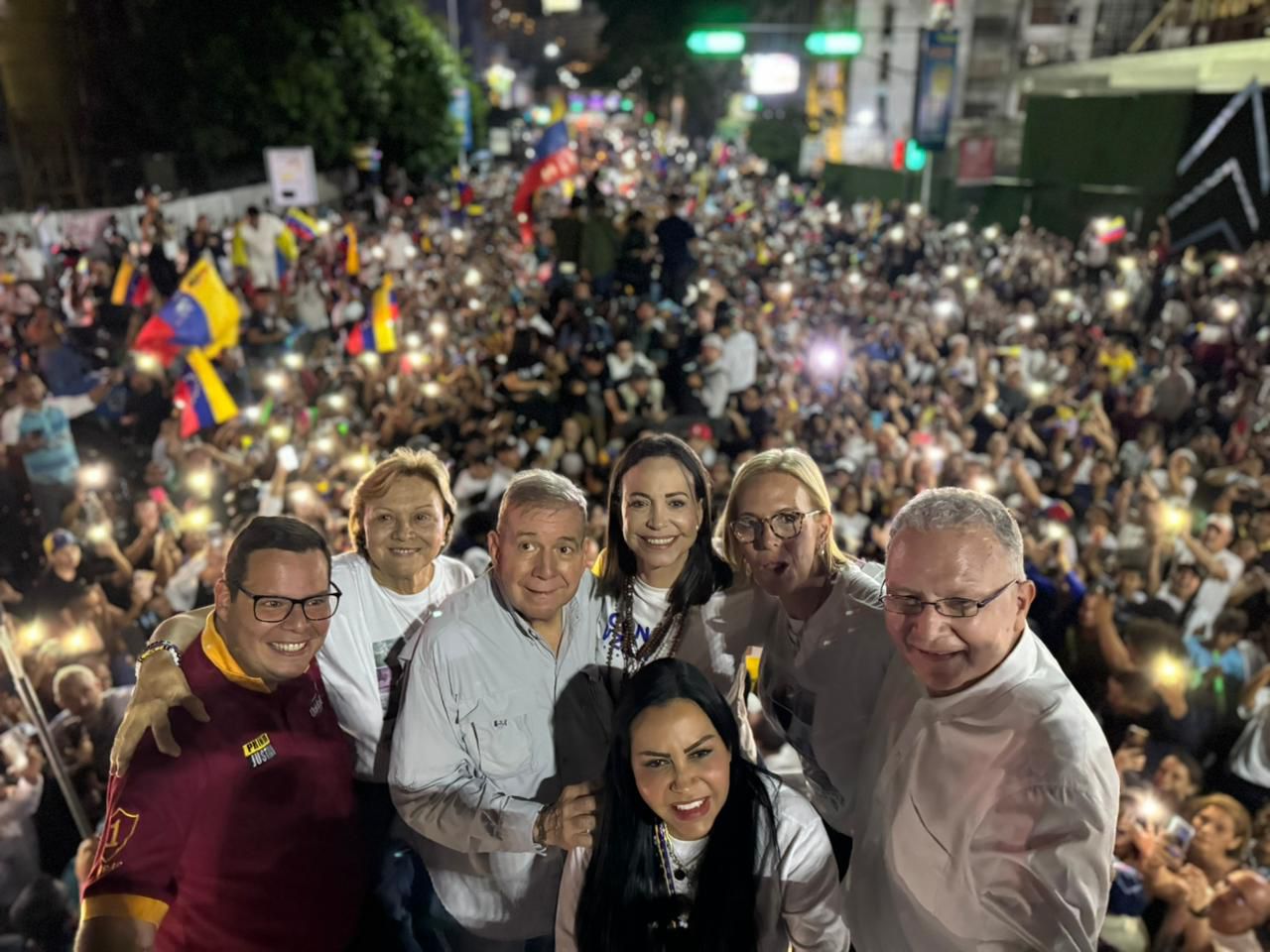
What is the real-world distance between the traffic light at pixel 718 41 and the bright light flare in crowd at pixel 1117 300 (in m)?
9.27

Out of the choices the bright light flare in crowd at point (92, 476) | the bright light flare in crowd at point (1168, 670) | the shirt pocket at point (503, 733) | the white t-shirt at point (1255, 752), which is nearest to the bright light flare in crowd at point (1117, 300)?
the bright light flare in crowd at point (1168, 670)

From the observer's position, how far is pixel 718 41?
18.4m

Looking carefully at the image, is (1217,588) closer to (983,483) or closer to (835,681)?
(983,483)

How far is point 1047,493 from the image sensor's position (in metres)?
8.34

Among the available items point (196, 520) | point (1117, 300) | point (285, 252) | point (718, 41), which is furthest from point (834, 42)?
point (196, 520)

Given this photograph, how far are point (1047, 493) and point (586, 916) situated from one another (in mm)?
7403

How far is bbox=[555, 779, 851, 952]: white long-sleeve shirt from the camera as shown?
7.33 feet

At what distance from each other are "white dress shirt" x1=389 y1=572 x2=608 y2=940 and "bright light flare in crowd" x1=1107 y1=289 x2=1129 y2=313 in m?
13.9

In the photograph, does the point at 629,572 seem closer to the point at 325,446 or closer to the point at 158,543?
A: the point at 158,543

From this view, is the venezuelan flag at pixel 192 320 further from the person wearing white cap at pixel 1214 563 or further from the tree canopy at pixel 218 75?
the tree canopy at pixel 218 75

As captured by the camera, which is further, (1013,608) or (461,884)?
(461,884)

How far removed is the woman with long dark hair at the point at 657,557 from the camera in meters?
2.91

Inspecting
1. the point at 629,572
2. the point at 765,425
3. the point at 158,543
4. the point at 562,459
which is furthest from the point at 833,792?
the point at 765,425

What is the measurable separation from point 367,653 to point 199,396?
17.3 feet
